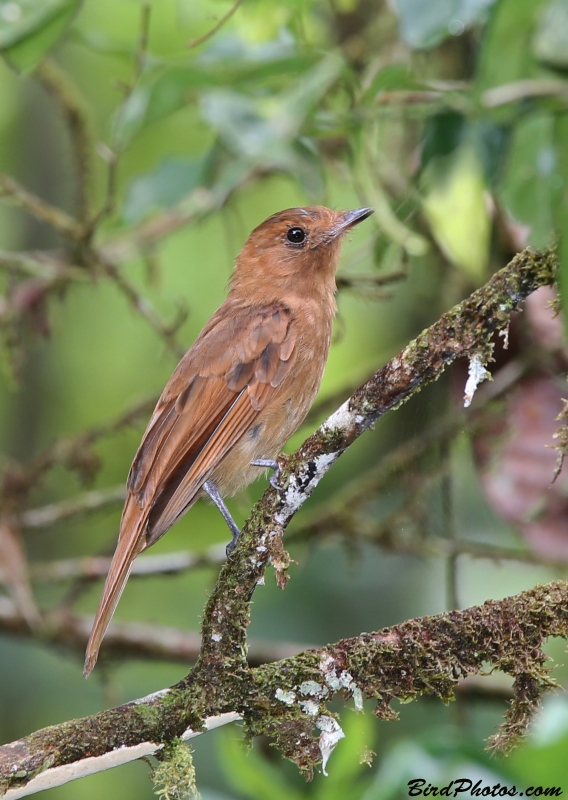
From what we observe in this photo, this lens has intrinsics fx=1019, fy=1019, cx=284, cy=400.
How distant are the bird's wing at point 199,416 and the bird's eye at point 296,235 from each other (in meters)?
0.49

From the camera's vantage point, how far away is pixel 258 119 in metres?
3.54

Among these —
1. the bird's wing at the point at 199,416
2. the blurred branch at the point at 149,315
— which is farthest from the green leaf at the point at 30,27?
the blurred branch at the point at 149,315

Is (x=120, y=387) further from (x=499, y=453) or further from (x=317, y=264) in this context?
(x=499, y=453)

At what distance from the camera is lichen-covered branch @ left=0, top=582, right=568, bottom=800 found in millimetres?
2500

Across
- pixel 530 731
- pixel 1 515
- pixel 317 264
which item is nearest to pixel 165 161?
pixel 317 264

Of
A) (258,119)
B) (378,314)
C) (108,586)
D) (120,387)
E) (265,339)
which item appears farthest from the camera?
(120,387)

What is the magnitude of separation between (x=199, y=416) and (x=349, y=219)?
1.13 metres

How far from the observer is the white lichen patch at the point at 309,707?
2.61 meters

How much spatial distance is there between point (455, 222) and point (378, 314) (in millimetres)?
2438

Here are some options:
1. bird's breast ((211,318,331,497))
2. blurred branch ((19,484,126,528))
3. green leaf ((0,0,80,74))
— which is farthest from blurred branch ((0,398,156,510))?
green leaf ((0,0,80,74))

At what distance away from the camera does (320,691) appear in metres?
2.60

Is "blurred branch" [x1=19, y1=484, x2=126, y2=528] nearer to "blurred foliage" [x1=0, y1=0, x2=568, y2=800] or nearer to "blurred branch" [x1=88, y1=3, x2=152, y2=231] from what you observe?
"blurred foliage" [x1=0, y1=0, x2=568, y2=800]

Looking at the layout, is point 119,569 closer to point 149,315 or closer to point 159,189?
point 149,315

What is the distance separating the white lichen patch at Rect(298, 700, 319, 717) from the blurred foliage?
230mm
